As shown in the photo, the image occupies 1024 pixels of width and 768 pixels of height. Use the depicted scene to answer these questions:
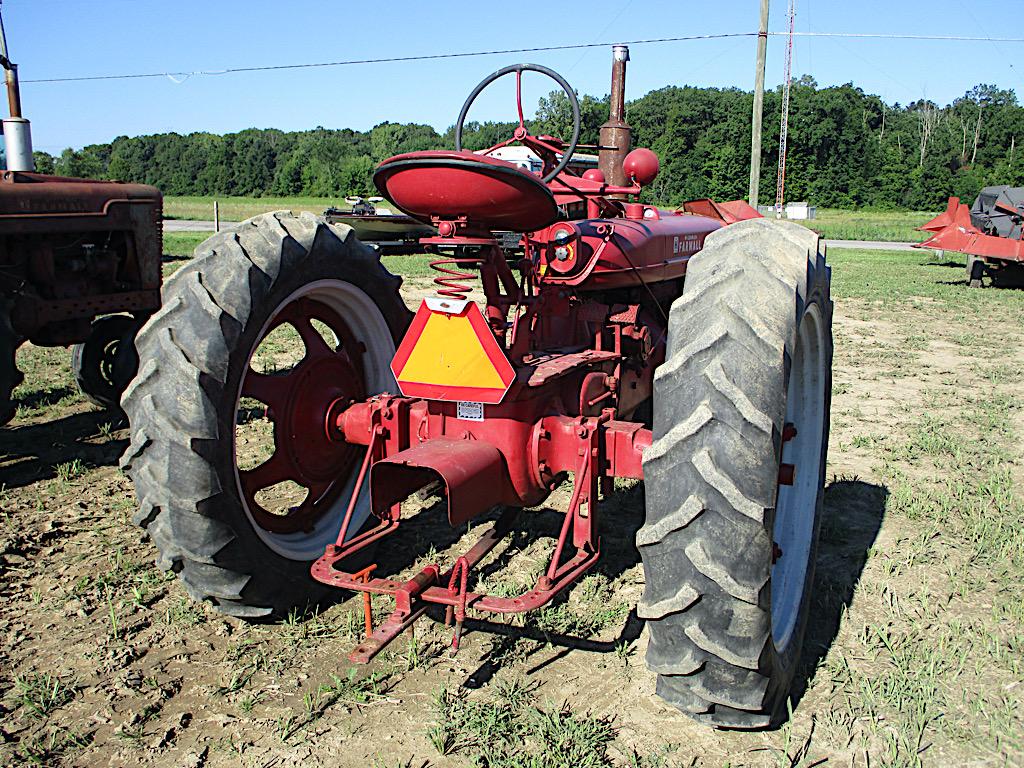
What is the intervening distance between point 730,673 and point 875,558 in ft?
6.29

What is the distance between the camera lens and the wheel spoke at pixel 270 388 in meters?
3.40

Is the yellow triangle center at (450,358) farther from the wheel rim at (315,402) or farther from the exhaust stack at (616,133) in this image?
the exhaust stack at (616,133)

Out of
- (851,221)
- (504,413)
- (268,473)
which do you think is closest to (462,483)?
(504,413)

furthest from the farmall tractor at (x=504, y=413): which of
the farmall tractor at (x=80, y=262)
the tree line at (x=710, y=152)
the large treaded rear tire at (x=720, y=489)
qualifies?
the tree line at (x=710, y=152)

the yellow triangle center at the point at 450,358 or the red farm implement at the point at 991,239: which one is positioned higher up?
the red farm implement at the point at 991,239

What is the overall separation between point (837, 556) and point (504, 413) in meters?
2.00

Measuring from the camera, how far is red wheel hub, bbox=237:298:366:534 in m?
3.41

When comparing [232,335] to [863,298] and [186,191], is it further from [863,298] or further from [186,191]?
[186,191]

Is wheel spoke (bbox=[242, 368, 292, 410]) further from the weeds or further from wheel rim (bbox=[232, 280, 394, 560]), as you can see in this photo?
the weeds

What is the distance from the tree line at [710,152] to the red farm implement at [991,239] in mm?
26969

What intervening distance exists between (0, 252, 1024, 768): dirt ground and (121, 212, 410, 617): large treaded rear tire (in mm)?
339

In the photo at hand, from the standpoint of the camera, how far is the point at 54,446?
18.5ft

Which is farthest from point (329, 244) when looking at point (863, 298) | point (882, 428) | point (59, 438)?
point (863, 298)

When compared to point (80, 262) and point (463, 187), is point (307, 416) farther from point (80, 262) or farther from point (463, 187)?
point (80, 262)
